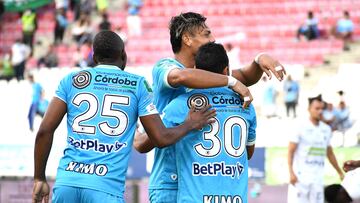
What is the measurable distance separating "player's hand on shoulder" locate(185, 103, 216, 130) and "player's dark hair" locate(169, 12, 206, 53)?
0.62 metres

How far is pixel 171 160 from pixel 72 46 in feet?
75.6

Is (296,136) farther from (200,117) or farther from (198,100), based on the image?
(200,117)

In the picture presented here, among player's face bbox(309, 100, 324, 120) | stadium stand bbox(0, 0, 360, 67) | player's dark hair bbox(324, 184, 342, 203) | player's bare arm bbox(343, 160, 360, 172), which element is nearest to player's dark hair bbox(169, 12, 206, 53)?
player's bare arm bbox(343, 160, 360, 172)

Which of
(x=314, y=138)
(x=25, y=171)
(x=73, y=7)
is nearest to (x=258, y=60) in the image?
(x=314, y=138)

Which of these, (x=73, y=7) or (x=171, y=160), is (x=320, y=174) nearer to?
(x=171, y=160)

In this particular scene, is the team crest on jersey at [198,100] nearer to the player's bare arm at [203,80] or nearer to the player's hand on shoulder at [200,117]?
the player's hand on shoulder at [200,117]

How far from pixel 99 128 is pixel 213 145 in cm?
75

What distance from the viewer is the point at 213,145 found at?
6.34m

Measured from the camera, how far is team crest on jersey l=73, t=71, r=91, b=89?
6.23 m

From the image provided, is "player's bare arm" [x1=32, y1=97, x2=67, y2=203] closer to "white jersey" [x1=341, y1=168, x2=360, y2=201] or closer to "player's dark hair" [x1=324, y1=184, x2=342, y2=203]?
"white jersey" [x1=341, y1=168, x2=360, y2=201]

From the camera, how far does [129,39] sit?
29094 millimetres

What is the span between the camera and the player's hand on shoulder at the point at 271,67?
644 cm

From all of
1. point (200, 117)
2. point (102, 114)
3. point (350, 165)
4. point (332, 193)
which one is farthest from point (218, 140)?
point (332, 193)

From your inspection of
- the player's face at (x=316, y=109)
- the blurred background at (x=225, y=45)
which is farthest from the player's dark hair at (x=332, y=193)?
the blurred background at (x=225, y=45)
